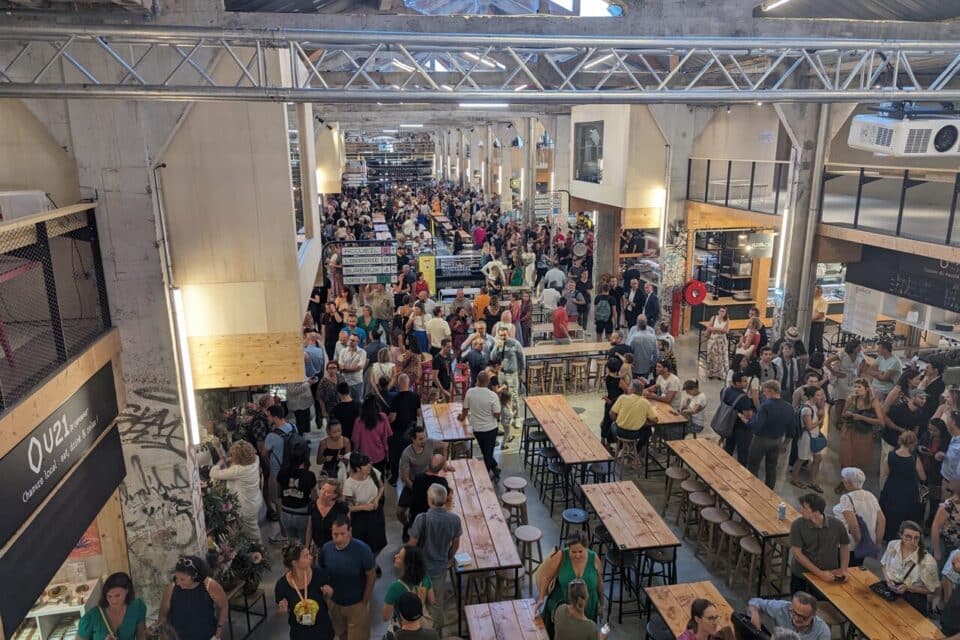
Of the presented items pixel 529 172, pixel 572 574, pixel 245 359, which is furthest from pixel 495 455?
pixel 529 172

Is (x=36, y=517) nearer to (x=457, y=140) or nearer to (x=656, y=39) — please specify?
(x=656, y=39)

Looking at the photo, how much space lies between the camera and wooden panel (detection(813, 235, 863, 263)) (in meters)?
11.3

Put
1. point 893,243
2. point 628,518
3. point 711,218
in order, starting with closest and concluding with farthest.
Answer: point 628,518, point 893,243, point 711,218

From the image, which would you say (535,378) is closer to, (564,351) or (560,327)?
(564,351)

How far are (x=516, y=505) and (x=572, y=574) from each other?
7.22 feet

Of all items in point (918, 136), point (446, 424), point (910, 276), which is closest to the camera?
point (918, 136)

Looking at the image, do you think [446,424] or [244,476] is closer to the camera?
[244,476]

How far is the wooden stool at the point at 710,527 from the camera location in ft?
22.2

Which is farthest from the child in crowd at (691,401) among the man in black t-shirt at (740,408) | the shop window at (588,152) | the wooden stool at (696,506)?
the shop window at (588,152)

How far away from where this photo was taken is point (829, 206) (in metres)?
12.0

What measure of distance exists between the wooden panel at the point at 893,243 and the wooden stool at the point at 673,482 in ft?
14.4

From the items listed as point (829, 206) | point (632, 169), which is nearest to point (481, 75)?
point (632, 169)

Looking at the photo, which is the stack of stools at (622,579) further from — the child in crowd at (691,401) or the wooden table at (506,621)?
the child in crowd at (691,401)

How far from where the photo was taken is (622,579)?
6.16m
